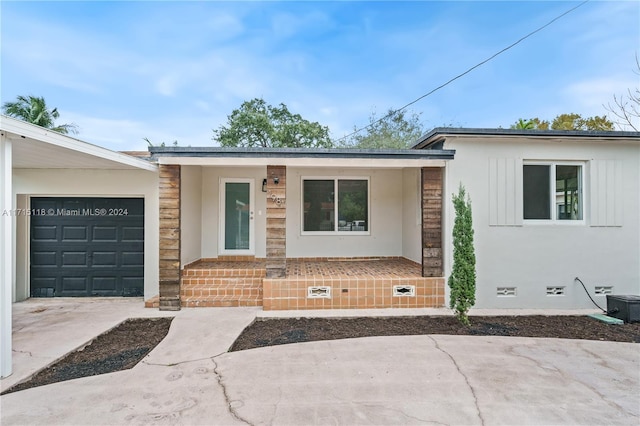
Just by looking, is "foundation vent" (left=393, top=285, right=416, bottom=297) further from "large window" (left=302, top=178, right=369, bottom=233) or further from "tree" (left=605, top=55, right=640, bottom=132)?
"tree" (left=605, top=55, right=640, bottom=132)

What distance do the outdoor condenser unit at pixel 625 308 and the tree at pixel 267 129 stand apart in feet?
53.3

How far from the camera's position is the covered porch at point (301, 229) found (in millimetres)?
5797

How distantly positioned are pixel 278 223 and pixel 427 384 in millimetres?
3690

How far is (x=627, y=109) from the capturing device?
902 centimetres

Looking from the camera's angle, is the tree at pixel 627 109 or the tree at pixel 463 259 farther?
the tree at pixel 627 109

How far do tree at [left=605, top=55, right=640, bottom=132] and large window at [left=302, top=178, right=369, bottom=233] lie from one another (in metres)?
7.38

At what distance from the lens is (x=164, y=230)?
579 cm

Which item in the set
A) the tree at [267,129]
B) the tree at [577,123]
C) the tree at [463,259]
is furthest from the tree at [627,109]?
the tree at [267,129]

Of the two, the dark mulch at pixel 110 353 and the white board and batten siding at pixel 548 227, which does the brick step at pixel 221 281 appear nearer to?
the dark mulch at pixel 110 353

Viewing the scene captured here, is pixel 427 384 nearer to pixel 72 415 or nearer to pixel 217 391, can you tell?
pixel 217 391

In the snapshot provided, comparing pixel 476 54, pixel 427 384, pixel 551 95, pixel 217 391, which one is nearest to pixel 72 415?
pixel 217 391

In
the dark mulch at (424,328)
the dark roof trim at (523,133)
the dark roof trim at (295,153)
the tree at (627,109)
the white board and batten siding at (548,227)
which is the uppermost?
the tree at (627,109)

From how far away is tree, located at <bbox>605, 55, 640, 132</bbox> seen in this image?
336 inches

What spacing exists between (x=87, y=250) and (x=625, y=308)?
10397 millimetres
